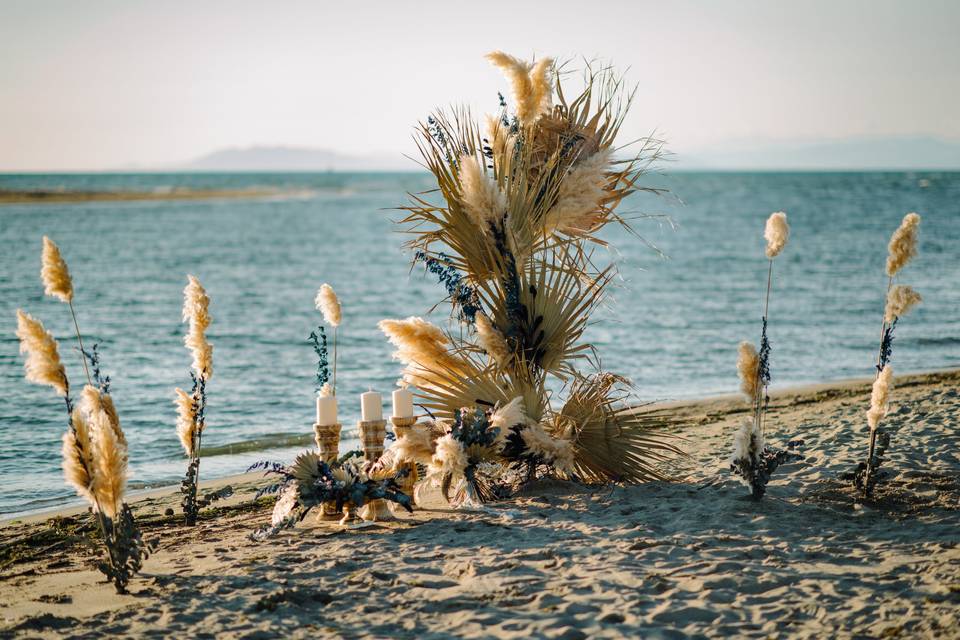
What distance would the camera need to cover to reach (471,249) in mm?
6590

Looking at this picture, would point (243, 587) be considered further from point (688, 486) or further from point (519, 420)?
point (688, 486)

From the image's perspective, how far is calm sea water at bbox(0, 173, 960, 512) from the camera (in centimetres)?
1048

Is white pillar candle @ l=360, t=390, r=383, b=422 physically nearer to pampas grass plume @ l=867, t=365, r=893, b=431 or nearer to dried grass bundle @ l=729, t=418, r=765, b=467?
dried grass bundle @ l=729, t=418, r=765, b=467

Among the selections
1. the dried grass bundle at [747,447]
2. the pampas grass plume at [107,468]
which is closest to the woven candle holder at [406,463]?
the pampas grass plume at [107,468]

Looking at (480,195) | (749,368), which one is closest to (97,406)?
(480,195)

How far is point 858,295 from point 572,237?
704 inches

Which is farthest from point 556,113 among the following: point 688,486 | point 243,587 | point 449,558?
point 243,587

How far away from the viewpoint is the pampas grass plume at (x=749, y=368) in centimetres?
576

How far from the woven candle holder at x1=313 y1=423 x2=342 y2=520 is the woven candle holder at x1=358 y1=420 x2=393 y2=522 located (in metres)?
0.18

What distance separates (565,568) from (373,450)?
1878 millimetres

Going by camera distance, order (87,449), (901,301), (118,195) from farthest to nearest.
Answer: (118,195) < (901,301) < (87,449)

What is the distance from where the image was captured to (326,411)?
6.07 metres

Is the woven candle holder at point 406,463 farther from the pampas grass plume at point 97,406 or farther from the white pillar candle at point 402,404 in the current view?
the pampas grass plume at point 97,406

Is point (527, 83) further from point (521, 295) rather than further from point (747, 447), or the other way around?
point (747, 447)
